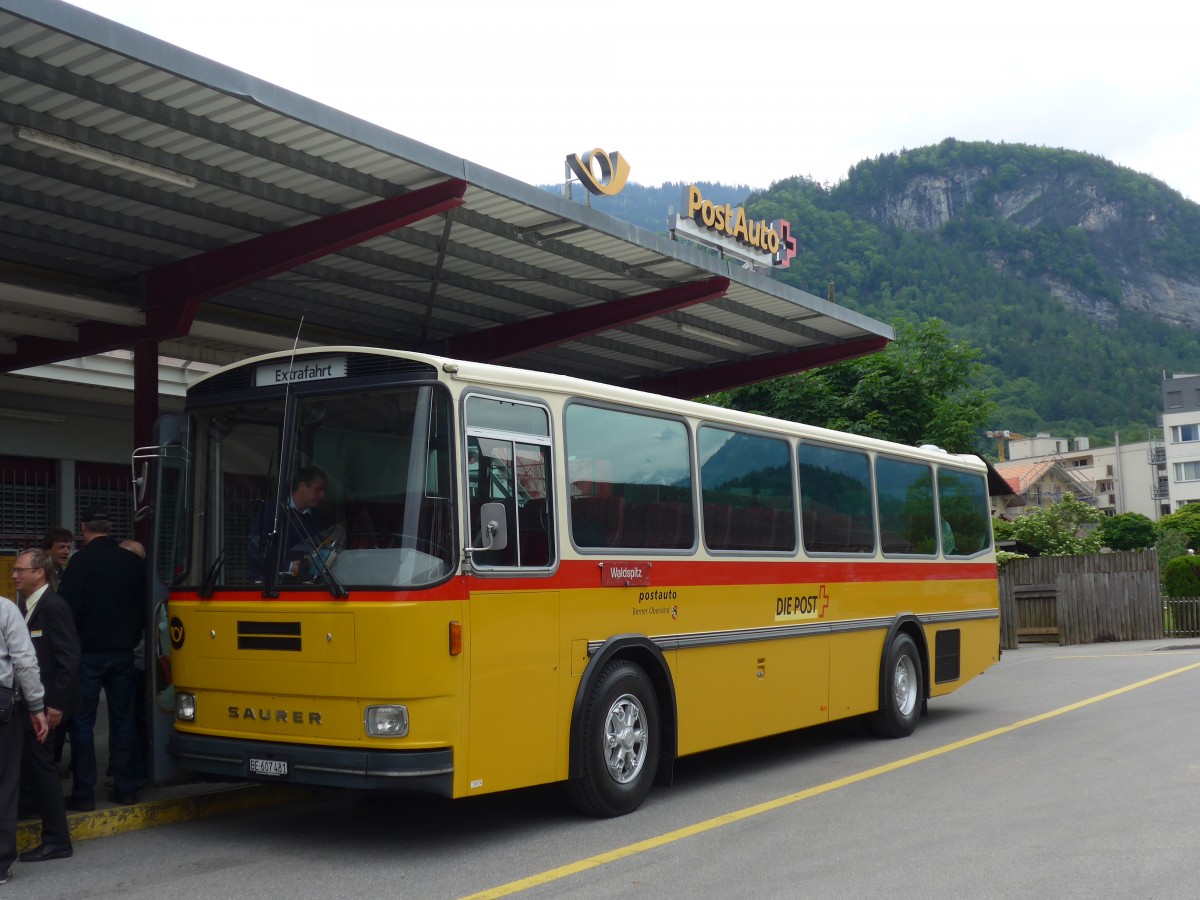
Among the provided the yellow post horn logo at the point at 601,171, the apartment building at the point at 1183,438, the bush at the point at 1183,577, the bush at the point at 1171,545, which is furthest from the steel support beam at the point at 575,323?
the apartment building at the point at 1183,438

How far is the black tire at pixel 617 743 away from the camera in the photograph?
8.01 m

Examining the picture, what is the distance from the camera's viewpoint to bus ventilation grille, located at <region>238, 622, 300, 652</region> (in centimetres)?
732

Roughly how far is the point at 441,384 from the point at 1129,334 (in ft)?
538

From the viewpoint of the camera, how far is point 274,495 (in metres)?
7.64

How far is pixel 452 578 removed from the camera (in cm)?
710

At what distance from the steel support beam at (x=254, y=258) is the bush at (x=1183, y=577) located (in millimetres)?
27625

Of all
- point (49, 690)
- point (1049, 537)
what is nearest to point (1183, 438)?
point (1049, 537)

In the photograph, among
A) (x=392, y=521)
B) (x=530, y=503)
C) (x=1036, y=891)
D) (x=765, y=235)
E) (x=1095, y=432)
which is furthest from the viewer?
(x=1095, y=432)

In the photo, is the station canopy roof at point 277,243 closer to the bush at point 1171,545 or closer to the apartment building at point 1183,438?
the bush at point 1171,545

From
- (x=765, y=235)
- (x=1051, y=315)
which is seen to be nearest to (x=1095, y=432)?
(x=1051, y=315)

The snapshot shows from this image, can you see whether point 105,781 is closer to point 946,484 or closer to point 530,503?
point 530,503

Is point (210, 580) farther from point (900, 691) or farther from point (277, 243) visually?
point (900, 691)

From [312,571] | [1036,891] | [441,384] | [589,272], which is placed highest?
[589,272]

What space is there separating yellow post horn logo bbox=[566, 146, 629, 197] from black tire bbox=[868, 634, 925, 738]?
5693mm
